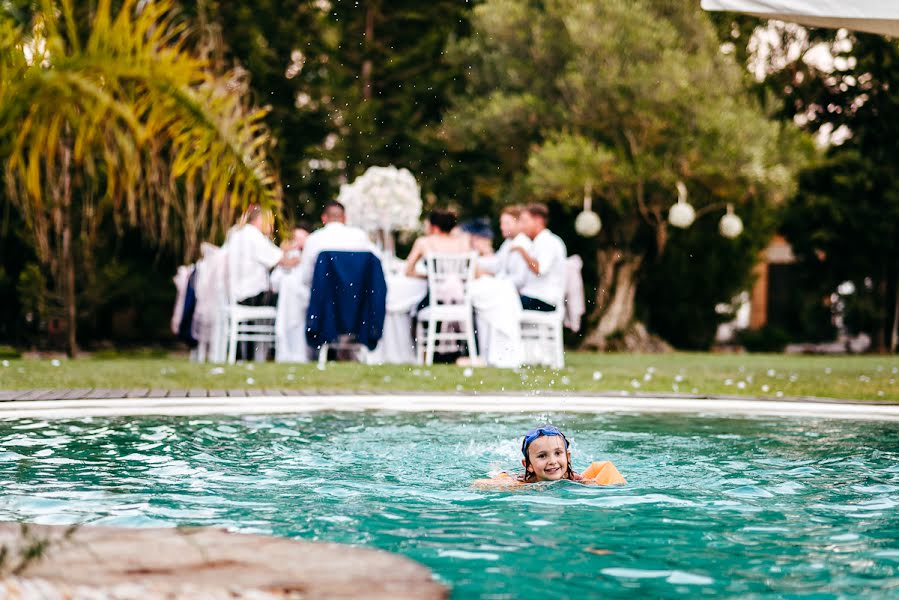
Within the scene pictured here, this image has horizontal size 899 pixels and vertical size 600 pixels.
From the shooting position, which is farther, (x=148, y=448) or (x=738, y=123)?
(x=738, y=123)

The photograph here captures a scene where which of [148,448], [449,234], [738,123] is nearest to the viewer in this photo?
[148,448]

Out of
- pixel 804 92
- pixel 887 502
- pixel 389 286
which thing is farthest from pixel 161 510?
pixel 804 92

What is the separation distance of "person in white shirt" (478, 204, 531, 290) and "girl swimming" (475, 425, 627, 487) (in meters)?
6.51

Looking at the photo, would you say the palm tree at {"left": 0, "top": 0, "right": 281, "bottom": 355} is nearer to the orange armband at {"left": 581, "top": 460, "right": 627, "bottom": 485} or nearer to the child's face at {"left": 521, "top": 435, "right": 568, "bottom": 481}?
the child's face at {"left": 521, "top": 435, "right": 568, "bottom": 481}

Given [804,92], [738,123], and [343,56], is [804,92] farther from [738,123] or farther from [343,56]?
[343,56]

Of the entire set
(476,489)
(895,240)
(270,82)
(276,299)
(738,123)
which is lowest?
(476,489)

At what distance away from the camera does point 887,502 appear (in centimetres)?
412

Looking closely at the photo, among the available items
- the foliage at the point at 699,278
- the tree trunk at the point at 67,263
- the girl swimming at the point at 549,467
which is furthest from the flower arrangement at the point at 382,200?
the girl swimming at the point at 549,467

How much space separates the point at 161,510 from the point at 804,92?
1755 cm

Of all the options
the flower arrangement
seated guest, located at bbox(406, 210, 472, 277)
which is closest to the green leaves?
seated guest, located at bbox(406, 210, 472, 277)

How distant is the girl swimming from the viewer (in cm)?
457

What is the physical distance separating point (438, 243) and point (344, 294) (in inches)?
45.0

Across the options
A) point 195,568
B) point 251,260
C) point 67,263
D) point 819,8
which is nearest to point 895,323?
point 251,260

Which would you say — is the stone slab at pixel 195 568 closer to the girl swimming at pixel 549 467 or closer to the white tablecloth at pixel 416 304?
the girl swimming at pixel 549 467
